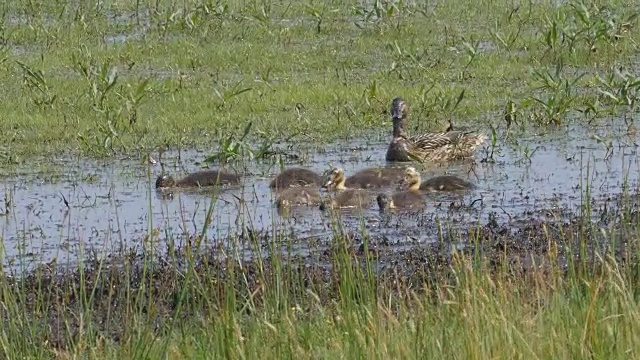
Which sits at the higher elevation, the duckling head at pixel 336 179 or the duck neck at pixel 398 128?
the duck neck at pixel 398 128

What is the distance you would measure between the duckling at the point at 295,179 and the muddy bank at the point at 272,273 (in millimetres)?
1271

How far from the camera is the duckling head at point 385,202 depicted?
32.3ft

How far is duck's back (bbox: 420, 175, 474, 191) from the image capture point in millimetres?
10430

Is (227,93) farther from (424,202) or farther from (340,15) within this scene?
(340,15)

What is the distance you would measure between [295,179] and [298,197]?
0.57 meters

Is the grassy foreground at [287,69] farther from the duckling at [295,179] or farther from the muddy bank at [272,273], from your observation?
the muddy bank at [272,273]

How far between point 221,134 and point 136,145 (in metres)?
0.71

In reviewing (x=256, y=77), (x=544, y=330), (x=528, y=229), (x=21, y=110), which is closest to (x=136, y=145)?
(x=21, y=110)

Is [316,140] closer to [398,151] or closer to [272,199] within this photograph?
[398,151]

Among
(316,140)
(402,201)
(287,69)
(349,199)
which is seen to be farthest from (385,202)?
(287,69)

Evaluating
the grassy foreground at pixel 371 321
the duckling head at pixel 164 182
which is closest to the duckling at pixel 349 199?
the duckling head at pixel 164 182

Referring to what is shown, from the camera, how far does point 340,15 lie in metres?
17.4

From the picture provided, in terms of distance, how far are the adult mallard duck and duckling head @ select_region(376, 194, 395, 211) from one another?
1.76m

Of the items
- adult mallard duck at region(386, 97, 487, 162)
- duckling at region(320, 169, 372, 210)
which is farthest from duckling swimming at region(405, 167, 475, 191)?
adult mallard duck at region(386, 97, 487, 162)
